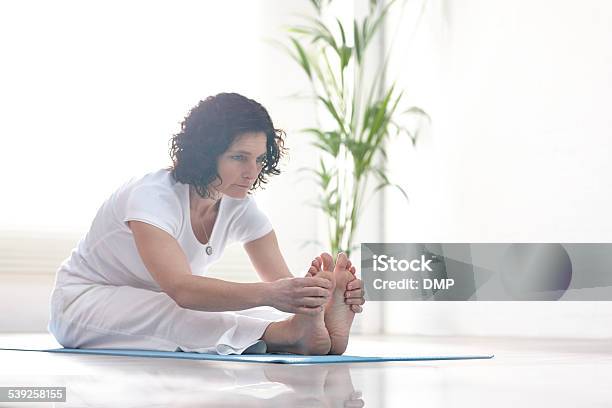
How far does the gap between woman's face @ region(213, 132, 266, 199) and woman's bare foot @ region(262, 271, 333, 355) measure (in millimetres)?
360

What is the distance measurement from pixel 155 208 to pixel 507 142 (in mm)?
2190

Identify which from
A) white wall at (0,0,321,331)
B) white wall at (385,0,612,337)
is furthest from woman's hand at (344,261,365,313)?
white wall at (0,0,321,331)

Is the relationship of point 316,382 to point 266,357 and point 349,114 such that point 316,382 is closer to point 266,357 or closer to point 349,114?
point 266,357

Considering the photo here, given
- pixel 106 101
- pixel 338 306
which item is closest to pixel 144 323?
pixel 338 306

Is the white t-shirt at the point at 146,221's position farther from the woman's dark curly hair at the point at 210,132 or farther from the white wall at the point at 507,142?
the white wall at the point at 507,142

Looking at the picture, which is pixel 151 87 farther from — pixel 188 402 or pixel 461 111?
pixel 188 402

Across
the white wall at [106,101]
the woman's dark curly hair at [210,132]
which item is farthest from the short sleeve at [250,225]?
the white wall at [106,101]

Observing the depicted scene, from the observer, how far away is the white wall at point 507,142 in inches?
148

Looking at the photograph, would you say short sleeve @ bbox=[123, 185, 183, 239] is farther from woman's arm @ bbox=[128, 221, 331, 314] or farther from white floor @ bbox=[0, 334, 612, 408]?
white floor @ bbox=[0, 334, 612, 408]

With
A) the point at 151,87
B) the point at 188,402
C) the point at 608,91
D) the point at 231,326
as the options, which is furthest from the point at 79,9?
the point at 188,402

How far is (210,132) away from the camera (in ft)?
8.32

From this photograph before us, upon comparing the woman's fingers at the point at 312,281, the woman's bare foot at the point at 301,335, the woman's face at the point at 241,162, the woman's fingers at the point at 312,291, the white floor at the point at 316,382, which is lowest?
the white floor at the point at 316,382

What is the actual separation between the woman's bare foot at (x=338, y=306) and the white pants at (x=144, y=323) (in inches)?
6.4

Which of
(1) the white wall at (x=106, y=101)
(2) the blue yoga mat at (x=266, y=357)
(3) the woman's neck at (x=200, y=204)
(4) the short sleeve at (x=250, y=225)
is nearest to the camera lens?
(2) the blue yoga mat at (x=266, y=357)
